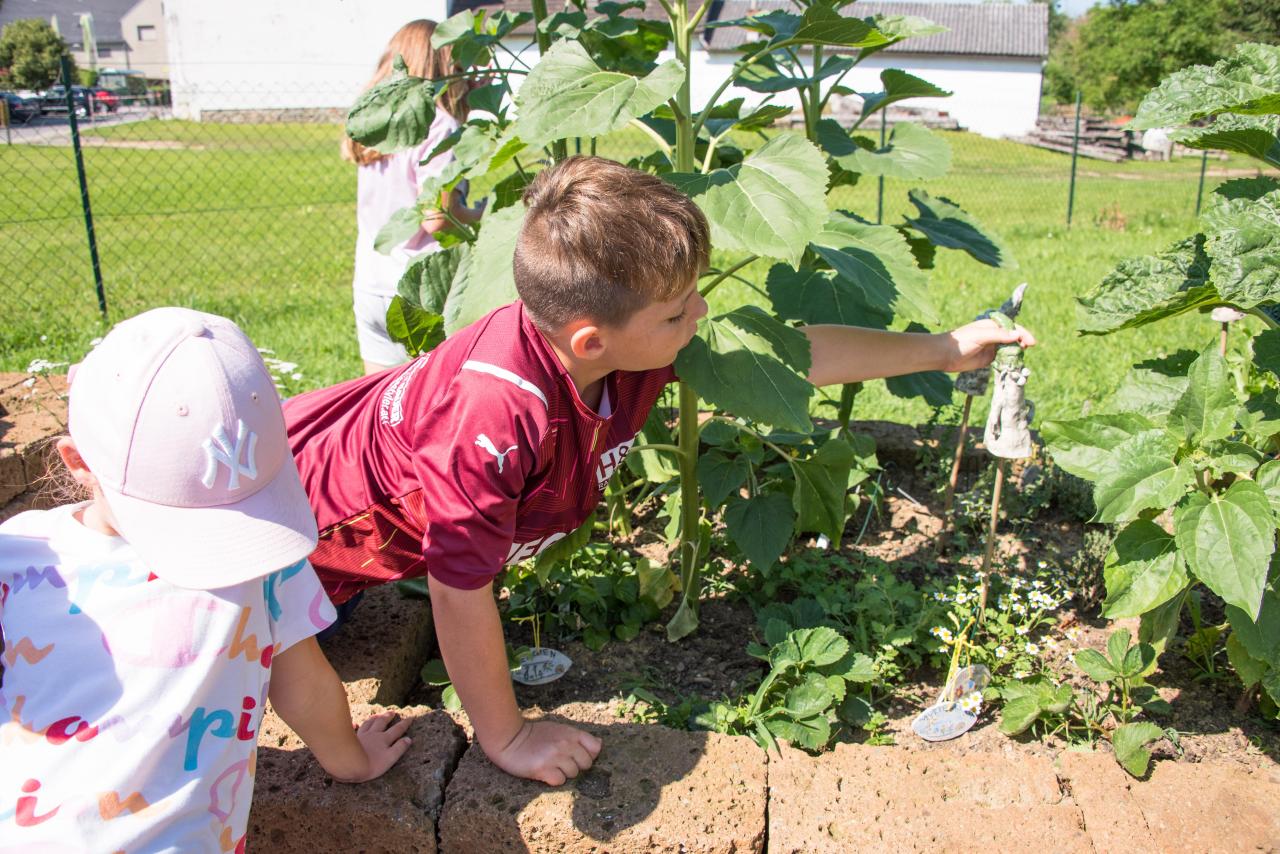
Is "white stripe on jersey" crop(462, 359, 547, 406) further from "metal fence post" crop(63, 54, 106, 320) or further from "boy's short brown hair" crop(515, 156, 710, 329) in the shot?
"metal fence post" crop(63, 54, 106, 320)

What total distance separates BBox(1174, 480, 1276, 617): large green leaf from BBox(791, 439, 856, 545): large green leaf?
2.55 feet

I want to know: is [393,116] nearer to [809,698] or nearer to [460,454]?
[460,454]

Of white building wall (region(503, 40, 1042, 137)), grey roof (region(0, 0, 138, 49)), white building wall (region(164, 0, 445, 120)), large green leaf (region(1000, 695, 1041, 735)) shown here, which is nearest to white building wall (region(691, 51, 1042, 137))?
white building wall (region(503, 40, 1042, 137))

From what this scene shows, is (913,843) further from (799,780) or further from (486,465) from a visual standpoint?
(486,465)

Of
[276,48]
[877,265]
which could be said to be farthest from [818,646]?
[276,48]

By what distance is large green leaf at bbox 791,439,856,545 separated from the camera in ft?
8.22

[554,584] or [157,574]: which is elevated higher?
[157,574]

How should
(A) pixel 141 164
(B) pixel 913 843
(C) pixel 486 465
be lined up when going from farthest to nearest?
(A) pixel 141 164
(B) pixel 913 843
(C) pixel 486 465

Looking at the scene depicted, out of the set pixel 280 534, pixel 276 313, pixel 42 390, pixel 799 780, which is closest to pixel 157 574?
pixel 280 534

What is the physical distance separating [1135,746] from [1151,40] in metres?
40.4

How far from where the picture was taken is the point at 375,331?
371cm

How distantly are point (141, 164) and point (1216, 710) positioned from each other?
14.5 m

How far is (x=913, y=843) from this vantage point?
1.82m

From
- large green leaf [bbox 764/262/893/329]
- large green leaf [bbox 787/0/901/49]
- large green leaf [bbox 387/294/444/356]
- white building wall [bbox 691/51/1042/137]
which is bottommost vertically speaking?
white building wall [bbox 691/51/1042/137]
